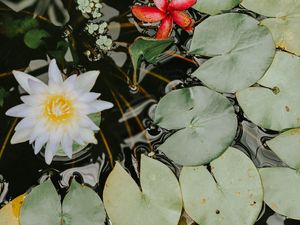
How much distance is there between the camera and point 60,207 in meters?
1.86

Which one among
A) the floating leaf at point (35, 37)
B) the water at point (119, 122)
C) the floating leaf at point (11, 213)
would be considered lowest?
the floating leaf at point (11, 213)

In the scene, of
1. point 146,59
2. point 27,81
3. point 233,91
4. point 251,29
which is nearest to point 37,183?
point 27,81

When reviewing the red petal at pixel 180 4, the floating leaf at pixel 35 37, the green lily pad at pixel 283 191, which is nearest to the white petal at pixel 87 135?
the floating leaf at pixel 35 37

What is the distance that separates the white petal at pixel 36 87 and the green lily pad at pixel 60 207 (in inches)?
14.9

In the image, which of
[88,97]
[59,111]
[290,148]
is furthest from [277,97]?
[59,111]

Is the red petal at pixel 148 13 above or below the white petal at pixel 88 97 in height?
above

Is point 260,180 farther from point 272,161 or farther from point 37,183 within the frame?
point 37,183

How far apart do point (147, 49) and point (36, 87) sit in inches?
17.6

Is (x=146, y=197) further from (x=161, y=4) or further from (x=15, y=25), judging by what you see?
(x=15, y=25)

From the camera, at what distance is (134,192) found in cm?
187

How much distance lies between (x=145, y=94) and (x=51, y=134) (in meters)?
0.44

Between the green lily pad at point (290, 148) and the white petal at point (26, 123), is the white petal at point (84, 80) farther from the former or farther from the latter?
the green lily pad at point (290, 148)

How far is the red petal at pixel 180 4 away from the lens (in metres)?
1.87

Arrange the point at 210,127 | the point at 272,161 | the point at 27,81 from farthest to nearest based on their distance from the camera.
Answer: the point at 272,161 < the point at 210,127 < the point at 27,81
